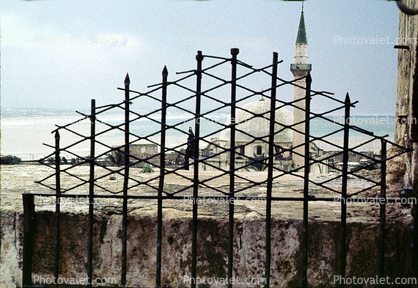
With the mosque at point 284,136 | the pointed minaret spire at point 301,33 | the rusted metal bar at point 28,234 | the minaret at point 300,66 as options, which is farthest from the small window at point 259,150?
the rusted metal bar at point 28,234

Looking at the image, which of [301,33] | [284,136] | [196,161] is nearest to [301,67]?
[301,33]

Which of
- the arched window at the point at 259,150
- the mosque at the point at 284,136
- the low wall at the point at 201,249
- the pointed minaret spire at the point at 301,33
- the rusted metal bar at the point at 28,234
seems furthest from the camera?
the arched window at the point at 259,150

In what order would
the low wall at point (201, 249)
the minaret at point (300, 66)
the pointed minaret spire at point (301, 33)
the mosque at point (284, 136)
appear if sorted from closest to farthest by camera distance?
the low wall at point (201, 249)
the mosque at point (284, 136)
the minaret at point (300, 66)
the pointed minaret spire at point (301, 33)

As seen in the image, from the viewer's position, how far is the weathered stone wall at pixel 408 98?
214cm

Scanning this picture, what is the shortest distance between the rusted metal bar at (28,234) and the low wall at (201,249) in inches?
1.4

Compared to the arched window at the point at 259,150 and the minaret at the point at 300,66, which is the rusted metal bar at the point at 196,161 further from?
the arched window at the point at 259,150

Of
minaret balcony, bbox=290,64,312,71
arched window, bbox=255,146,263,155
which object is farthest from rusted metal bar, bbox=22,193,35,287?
arched window, bbox=255,146,263,155

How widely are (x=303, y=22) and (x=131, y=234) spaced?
27078mm

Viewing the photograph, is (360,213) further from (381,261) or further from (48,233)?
A: (48,233)

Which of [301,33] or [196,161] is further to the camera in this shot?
[301,33]

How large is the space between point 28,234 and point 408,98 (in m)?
2.56

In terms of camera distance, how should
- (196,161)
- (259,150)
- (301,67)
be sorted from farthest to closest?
1. (259,150)
2. (301,67)
3. (196,161)

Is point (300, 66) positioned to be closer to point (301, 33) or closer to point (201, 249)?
point (301, 33)

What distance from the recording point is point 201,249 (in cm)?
217
